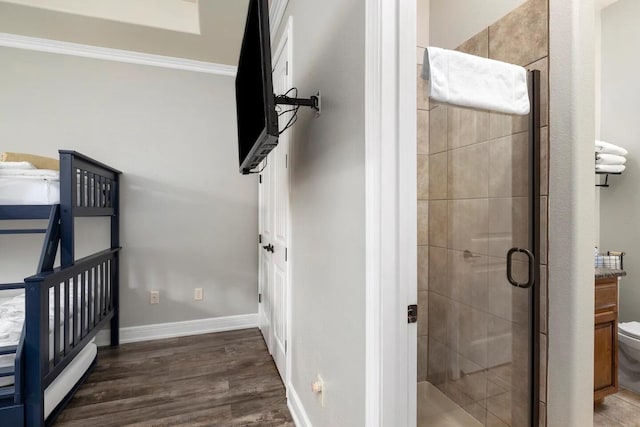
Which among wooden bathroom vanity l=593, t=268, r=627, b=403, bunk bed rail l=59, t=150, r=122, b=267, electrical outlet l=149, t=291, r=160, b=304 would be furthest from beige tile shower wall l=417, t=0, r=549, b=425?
electrical outlet l=149, t=291, r=160, b=304

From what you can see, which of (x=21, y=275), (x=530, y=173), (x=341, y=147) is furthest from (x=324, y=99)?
(x=21, y=275)

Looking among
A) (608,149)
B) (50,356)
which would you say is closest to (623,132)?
(608,149)

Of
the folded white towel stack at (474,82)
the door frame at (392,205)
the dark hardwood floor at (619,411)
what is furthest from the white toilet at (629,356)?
the door frame at (392,205)

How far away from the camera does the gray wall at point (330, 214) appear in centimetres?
108

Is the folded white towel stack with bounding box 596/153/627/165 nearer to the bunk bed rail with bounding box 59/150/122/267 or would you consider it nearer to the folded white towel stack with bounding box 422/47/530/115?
the folded white towel stack with bounding box 422/47/530/115

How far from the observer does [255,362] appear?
247 cm

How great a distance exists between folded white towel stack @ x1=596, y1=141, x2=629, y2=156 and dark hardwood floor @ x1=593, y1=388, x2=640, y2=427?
155 centimetres

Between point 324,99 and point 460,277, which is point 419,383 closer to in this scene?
point 460,277

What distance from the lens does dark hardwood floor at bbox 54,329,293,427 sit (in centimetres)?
181

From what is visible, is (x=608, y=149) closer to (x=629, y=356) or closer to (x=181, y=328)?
(x=629, y=356)

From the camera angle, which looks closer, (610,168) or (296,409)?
(296,409)

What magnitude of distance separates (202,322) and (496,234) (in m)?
2.74

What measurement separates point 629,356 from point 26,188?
396cm

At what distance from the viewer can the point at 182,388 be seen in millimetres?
2113
